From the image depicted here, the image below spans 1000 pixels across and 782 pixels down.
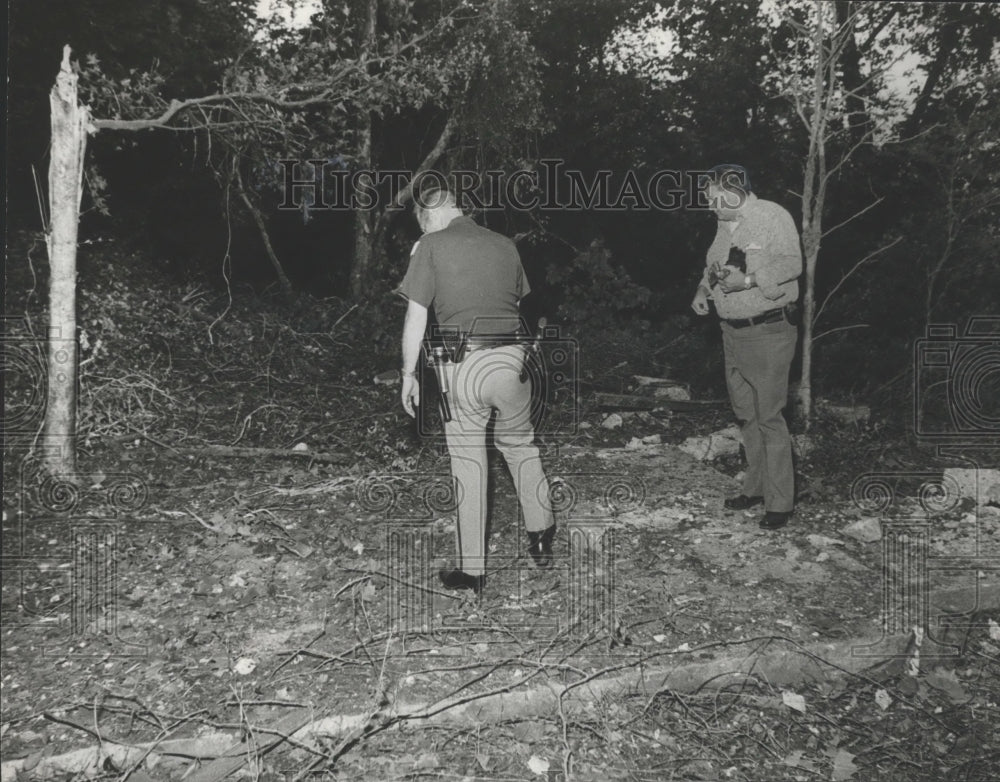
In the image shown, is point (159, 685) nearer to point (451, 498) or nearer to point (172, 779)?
point (172, 779)

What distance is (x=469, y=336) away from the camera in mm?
3117

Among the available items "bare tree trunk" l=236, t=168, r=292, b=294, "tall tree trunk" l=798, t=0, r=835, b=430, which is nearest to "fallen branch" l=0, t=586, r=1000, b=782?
"tall tree trunk" l=798, t=0, r=835, b=430

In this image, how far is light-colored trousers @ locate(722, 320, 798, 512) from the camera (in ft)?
12.8

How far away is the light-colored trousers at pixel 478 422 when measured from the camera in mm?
3117

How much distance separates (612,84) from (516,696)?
1169 cm

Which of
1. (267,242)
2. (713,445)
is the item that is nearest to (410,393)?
(713,445)

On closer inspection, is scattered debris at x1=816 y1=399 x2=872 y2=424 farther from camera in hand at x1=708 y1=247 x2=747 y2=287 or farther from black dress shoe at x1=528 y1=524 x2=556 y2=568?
black dress shoe at x1=528 y1=524 x2=556 y2=568

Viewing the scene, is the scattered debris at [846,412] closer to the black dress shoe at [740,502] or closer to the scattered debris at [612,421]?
the scattered debris at [612,421]
